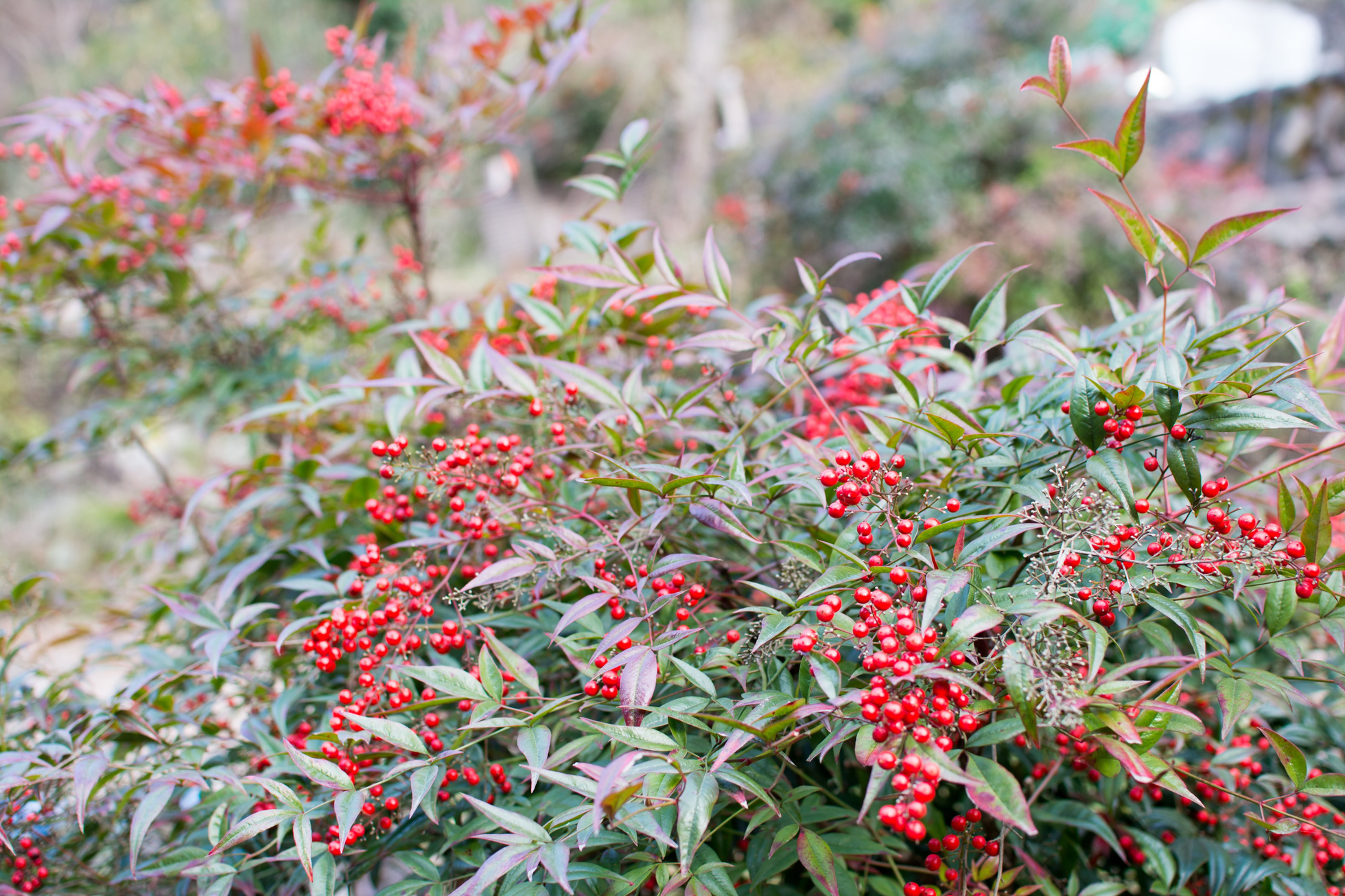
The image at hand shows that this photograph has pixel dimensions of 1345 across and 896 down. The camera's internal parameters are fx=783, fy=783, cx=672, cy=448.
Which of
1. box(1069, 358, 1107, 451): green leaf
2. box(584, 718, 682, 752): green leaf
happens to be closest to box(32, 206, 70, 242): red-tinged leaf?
box(584, 718, 682, 752): green leaf

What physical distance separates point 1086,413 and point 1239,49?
27.3ft

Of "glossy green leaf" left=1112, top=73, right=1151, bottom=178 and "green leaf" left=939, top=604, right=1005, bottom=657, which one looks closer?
"green leaf" left=939, top=604, right=1005, bottom=657


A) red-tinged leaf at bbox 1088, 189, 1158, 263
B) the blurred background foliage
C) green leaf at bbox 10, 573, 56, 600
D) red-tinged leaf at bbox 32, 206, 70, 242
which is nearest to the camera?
red-tinged leaf at bbox 1088, 189, 1158, 263

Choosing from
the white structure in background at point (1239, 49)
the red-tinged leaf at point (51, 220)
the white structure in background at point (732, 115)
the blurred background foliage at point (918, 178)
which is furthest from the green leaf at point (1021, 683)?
the white structure in background at point (1239, 49)

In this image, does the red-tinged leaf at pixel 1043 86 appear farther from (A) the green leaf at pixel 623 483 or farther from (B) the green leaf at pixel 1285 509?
(A) the green leaf at pixel 623 483

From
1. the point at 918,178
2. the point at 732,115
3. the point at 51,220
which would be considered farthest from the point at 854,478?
the point at 732,115

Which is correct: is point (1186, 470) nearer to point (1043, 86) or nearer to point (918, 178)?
point (1043, 86)

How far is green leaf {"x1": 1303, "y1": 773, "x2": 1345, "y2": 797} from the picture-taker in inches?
29.9

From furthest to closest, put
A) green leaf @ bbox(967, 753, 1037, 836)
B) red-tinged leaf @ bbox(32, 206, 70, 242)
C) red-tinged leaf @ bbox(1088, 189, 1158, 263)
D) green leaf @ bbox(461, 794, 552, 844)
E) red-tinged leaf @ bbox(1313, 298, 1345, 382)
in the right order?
red-tinged leaf @ bbox(32, 206, 70, 242) < red-tinged leaf @ bbox(1313, 298, 1345, 382) < red-tinged leaf @ bbox(1088, 189, 1158, 263) < green leaf @ bbox(461, 794, 552, 844) < green leaf @ bbox(967, 753, 1037, 836)

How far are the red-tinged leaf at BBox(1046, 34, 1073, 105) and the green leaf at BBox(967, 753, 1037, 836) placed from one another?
A: 607 millimetres

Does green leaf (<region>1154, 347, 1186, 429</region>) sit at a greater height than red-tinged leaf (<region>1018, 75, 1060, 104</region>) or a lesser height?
lesser

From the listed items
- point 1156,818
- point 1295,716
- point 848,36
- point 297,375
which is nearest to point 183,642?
point 297,375

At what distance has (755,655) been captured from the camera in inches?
30.1

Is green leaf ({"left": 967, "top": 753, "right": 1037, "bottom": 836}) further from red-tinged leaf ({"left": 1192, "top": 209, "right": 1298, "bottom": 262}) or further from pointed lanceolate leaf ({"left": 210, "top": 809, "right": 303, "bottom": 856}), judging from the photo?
pointed lanceolate leaf ({"left": 210, "top": 809, "right": 303, "bottom": 856})
